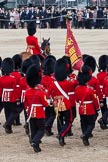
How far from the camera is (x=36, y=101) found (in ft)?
35.4

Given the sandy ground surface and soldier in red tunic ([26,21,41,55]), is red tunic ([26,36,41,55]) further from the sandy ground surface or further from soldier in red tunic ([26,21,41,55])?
the sandy ground surface

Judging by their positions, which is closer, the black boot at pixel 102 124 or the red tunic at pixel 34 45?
the black boot at pixel 102 124

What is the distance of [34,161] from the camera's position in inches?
403

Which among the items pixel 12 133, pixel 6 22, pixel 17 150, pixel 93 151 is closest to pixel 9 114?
pixel 12 133

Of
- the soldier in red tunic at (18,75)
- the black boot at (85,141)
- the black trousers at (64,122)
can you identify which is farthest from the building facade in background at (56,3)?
the black boot at (85,141)

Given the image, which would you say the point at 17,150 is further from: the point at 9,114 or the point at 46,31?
the point at 46,31

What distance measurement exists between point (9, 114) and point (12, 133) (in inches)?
14.7

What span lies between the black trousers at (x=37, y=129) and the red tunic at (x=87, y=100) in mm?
809

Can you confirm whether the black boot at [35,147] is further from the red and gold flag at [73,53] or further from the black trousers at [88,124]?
the red and gold flag at [73,53]

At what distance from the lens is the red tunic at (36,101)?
1074 centimetres

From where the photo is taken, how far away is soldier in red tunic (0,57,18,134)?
12.4 m

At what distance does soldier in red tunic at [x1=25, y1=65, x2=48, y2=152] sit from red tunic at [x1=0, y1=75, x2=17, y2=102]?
1.51 metres

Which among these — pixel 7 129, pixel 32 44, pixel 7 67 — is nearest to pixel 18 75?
pixel 7 67

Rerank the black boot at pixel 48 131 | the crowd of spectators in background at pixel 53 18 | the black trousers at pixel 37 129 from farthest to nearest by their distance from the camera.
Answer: the crowd of spectators in background at pixel 53 18 < the black boot at pixel 48 131 < the black trousers at pixel 37 129
